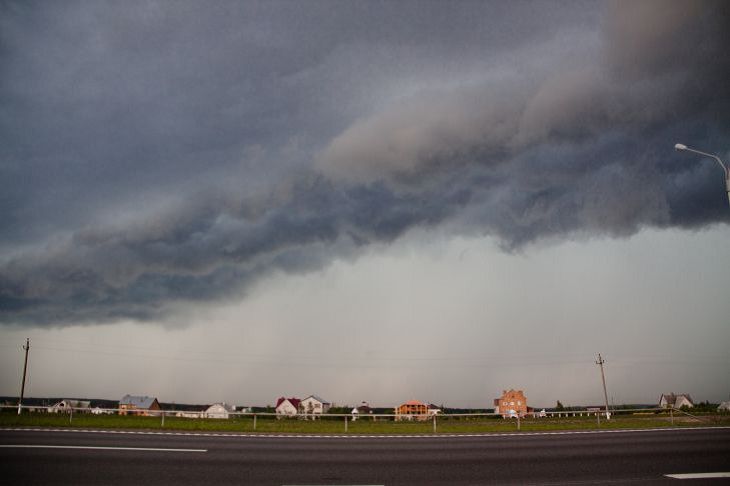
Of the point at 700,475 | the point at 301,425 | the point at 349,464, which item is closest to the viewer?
the point at 700,475

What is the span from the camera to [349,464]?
34.1 feet

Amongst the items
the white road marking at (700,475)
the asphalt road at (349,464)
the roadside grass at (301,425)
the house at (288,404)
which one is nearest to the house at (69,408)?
the roadside grass at (301,425)

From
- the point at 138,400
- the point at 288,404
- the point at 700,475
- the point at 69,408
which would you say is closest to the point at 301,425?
the point at 69,408

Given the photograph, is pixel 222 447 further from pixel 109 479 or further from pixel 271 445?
pixel 109 479

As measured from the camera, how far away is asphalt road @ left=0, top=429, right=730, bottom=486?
8508 millimetres

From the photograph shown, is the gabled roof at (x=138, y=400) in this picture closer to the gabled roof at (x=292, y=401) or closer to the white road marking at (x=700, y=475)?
the gabled roof at (x=292, y=401)

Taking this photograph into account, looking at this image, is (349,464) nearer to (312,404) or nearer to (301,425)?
(301,425)

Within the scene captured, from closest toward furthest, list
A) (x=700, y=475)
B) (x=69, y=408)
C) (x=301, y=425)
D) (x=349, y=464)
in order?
1. (x=700, y=475)
2. (x=349, y=464)
3. (x=301, y=425)
4. (x=69, y=408)

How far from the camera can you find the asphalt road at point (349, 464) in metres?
8.51

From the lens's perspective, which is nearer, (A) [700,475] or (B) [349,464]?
(A) [700,475]

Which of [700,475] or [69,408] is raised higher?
[700,475]

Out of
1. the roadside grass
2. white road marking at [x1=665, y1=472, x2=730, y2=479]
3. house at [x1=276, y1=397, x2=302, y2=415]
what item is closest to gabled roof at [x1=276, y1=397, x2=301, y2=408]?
house at [x1=276, y1=397, x2=302, y2=415]

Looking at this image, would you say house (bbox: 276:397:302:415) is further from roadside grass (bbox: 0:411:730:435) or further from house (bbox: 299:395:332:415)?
roadside grass (bbox: 0:411:730:435)

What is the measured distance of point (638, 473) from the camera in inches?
360
